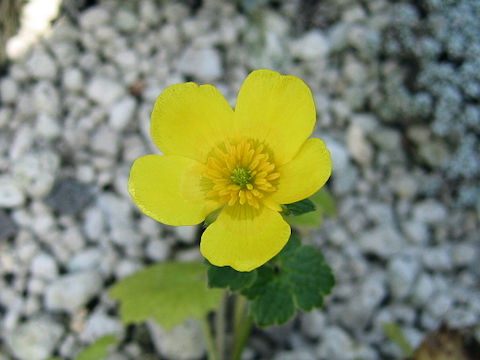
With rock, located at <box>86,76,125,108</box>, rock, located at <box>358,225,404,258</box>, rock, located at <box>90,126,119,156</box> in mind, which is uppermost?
rock, located at <box>86,76,125,108</box>

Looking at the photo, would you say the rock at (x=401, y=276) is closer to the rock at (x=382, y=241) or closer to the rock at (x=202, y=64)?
the rock at (x=382, y=241)

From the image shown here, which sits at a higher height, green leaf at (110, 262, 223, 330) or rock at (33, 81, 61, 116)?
rock at (33, 81, 61, 116)

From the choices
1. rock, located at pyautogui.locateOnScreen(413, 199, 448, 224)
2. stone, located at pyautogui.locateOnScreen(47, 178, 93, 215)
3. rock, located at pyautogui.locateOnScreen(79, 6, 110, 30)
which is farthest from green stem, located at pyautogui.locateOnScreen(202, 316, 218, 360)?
rock, located at pyautogui.locateOnScreen(79, 6, 110, 30)

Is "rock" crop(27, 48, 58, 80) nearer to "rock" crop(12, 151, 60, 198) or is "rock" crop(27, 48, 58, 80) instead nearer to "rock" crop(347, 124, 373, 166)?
"rock" crop(12, 151, 60, 198)

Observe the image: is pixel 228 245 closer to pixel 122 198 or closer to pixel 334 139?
pixel 122 198

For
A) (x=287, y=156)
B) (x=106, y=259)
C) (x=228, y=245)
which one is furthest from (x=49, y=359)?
(x=287, y=156)

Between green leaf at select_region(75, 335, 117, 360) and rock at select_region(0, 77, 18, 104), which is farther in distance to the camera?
rock at select_region(0, 77, 18, 104)

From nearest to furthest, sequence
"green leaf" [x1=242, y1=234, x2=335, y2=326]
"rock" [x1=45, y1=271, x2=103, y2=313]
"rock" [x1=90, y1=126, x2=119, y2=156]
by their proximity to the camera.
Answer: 1. "green leaf" [x1=242, y1=234, x2=335, y2=326]
2. "rock" [x1=45, y1=271, x2=103, y2=313]
3. "rock" [x1=90, y1=126, x2=119, y2=156]

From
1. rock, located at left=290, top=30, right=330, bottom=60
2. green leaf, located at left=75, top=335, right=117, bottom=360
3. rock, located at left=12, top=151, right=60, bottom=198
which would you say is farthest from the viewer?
rock, located at left=290, top=30, right=330, bottom=60
